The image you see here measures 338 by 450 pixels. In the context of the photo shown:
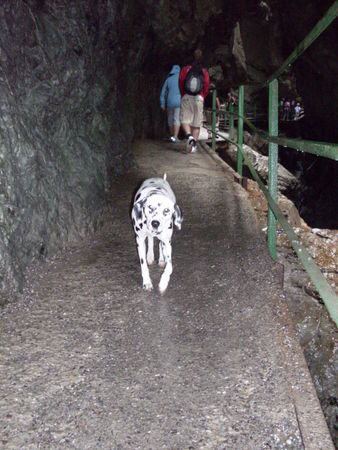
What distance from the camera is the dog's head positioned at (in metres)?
4.21

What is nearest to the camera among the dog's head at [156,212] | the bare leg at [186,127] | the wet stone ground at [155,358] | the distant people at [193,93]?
the wet stone ground at [155,358]

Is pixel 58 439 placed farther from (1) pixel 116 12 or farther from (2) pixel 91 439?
(1) pixel 116 12

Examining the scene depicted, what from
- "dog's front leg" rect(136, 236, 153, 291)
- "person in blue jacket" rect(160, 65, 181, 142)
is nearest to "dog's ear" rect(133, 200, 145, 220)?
"dog's front leg" rect(136, 236, 153, 291)

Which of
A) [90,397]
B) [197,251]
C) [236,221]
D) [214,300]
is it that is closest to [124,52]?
[236,221]

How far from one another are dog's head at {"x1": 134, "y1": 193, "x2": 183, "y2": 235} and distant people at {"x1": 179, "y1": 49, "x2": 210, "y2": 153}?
601 centimetres

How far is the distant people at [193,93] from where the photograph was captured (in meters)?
9.65

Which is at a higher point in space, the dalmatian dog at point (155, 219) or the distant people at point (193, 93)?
the distant people at point (193, 93)

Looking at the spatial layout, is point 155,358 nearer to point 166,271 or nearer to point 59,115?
point 166,271

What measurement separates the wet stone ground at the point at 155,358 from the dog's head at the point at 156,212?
62 centimetres

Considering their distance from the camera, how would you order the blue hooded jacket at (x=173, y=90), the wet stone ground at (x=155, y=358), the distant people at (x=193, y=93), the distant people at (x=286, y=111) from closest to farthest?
the wet stone ground at (x=155, y=358)
the distant people at (x=193, y=93)
the blue hooded jacket at (x=173, y=90)
the distant people at (x=286, y=111)

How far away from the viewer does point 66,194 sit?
17.6 feet

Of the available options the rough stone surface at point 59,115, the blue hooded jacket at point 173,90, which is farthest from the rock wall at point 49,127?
the blue hooded jacket at point 173,90

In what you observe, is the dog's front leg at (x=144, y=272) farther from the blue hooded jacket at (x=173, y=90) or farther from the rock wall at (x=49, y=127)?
the blue hooded jacket at (x=173, y=90)

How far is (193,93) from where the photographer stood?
9891mm
